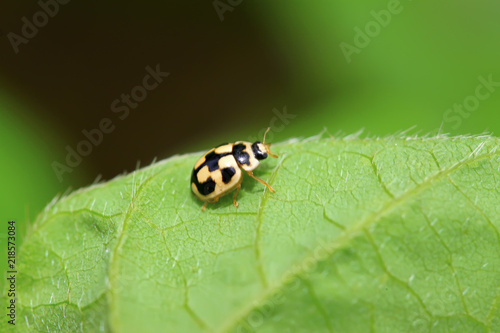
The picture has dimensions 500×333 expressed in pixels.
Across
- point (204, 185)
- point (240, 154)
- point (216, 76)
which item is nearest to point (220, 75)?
point (216, 76)

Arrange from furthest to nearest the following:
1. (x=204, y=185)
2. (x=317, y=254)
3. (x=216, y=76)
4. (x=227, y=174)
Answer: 1. (x=216, y=76)
2. (x=227, y=174)
3. (x=204, y=185)
4. (x=317, y=254)

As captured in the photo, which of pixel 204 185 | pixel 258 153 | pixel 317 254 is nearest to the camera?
pixel 317 254

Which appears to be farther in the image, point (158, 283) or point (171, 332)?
point (158, 283)

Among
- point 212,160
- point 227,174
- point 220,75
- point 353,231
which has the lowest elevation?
point 353,231

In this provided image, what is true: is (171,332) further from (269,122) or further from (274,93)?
(274,93)

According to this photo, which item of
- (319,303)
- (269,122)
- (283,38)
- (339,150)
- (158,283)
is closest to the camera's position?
(319,303)

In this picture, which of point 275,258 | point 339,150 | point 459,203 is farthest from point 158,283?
point 459,203

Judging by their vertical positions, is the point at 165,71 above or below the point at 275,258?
above

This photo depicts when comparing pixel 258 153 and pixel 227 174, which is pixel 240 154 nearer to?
pixel 258 153
